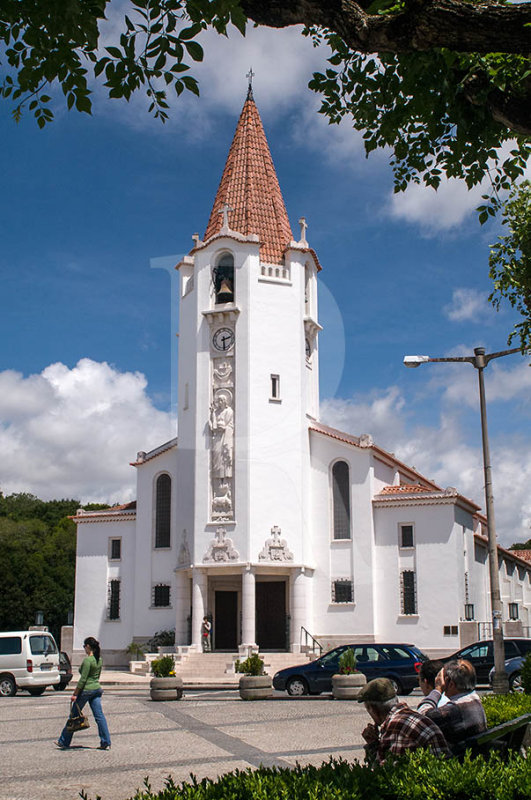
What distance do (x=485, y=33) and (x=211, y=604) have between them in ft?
114

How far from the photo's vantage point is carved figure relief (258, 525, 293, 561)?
1459 inches

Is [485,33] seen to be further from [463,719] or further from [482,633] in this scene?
[482,633]

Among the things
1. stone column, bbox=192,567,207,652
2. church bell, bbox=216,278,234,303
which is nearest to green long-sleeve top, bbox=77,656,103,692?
stone column, bbox=192,567,207,652

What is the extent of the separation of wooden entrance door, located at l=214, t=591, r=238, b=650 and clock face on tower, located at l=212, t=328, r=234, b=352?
447 inches

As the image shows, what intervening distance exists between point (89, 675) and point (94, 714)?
656 mm

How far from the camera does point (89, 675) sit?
45.2 feet

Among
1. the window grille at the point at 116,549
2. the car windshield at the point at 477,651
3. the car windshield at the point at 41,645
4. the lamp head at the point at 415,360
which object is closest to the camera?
the lamp head at the point at 415,360

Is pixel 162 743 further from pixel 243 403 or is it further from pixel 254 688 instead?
pixel 243 403

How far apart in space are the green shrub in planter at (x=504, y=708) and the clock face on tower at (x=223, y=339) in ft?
95.0

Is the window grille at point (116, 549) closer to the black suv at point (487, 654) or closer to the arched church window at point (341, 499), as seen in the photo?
the arched church window at point (341, 499)

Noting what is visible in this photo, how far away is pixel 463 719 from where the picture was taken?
22.4 ft

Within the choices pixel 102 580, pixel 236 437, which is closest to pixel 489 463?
pixel 236 437

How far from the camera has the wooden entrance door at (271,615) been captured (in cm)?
3778

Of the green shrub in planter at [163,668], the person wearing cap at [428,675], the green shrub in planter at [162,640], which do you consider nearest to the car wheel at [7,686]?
the green shrub in planter at [163,668]
